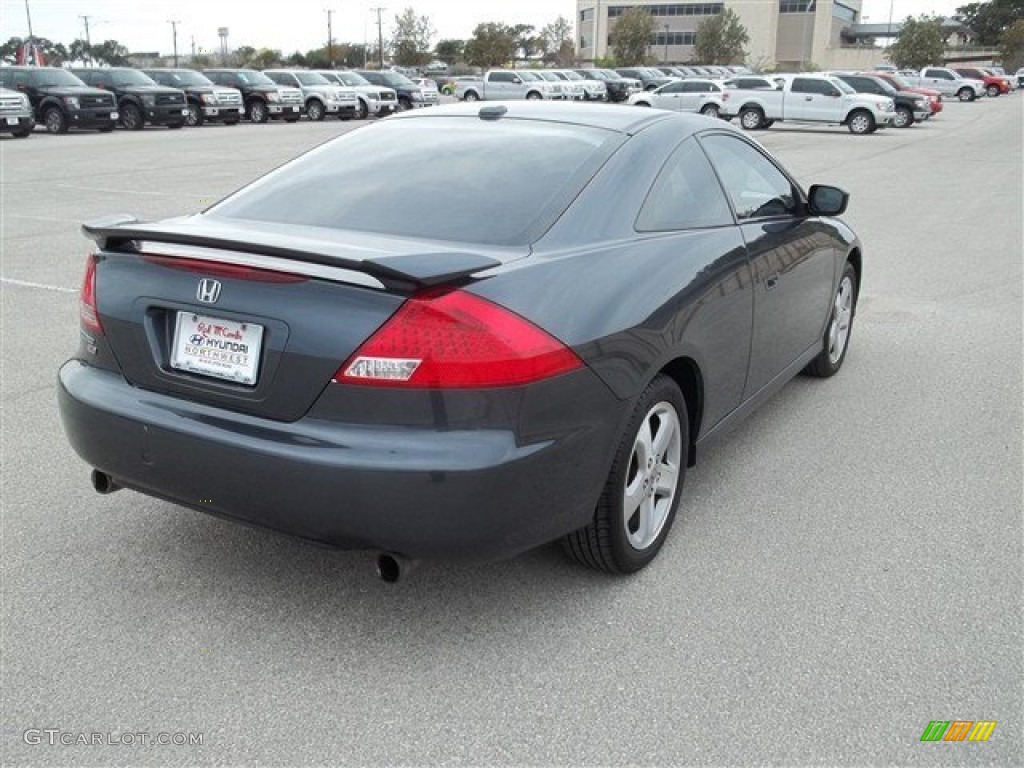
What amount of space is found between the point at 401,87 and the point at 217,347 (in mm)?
39967

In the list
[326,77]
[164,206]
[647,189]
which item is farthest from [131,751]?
[326,77]

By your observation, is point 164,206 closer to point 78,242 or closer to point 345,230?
point 78,242

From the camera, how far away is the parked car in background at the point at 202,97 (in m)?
32.7

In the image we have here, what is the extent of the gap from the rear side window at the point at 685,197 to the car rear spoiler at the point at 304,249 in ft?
2.98

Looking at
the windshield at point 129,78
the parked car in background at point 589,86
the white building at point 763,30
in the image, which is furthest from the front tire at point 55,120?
the white building at point 763,30

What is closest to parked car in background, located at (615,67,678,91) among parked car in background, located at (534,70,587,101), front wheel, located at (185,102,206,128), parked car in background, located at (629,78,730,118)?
parked car in background, located at (534,70,587,101)

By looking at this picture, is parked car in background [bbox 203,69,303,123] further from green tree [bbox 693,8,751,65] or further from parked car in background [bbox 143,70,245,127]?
green tree [bbox 693,8,751,65]

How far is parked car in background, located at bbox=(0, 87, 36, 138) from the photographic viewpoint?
24578mm

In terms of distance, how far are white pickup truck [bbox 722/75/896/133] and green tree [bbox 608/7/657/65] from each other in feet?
232

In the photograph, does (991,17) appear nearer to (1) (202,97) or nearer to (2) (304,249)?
(1) (202,97)

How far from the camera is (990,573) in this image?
3.59m

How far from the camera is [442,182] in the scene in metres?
3.62

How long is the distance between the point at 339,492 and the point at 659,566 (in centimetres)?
138

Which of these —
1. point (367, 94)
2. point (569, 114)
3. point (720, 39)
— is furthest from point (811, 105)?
point (720, 39)
